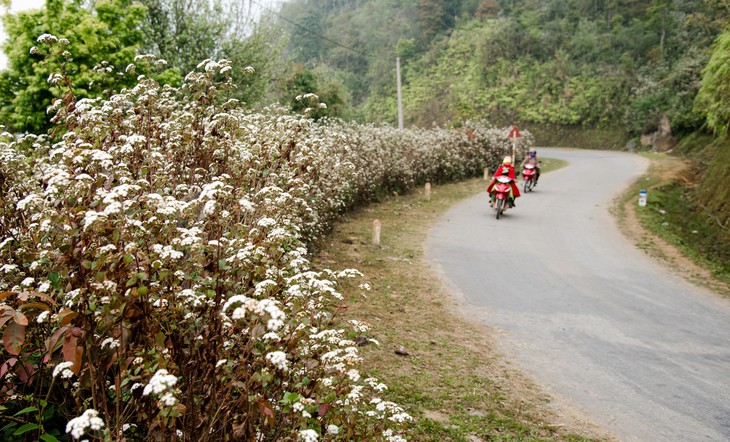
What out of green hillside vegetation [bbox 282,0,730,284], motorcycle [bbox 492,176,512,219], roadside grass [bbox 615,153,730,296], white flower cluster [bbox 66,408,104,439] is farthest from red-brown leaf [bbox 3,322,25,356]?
motorcycle [bbox 492,176,512,219]

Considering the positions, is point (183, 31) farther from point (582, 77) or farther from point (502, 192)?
point (582, 77)

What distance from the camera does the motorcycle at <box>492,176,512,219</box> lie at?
15.4 meters

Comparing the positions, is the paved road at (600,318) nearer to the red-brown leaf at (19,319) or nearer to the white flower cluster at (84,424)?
the white flower cluster at (84,424)

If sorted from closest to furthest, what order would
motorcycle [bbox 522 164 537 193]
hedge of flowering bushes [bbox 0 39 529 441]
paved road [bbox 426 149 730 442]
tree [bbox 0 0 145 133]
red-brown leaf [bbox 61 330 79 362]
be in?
1. red-brown leaf [bbox 61 330 79 362]
2. hedge of flowering bushes [bbox 0 39 529 441]
3. paved road [bbox 426 149 730 442]
4. tree [bbox 0 0 145 133]
5. motorcycle [bbox 522 164 537 193]

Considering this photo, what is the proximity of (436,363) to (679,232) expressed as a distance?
11414 mm

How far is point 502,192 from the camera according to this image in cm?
1545

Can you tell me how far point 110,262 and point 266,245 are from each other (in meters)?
1.05

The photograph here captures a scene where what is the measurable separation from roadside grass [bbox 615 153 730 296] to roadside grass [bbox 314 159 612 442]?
226 inches

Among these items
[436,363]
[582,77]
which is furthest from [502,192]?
[582,77]

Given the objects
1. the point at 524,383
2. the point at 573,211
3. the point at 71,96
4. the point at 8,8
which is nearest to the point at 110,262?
the point at 71,96

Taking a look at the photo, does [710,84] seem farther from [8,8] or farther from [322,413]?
[8,8]

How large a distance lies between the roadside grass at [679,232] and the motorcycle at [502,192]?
344 cm

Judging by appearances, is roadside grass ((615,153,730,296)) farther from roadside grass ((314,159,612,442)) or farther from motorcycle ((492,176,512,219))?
roadside grass ((314,159,612,442))

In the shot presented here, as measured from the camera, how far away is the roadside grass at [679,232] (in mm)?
10998
